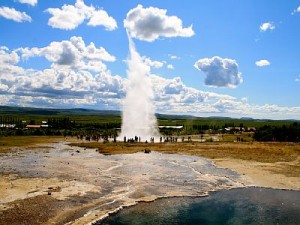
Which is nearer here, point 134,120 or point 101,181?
point 101,181

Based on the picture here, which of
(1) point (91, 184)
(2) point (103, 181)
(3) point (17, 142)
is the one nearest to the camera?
(1) point (91, 184)

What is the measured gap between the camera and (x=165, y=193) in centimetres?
3709

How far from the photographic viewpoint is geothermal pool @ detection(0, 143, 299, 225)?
2947cm

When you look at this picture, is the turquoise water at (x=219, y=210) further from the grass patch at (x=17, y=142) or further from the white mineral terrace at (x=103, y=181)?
the grass patch at (x=17, y=142)

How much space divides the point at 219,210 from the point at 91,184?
1468cm

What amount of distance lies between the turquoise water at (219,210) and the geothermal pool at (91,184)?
3.05ft

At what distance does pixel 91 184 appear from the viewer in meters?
40.4

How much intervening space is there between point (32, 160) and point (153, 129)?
235 feet

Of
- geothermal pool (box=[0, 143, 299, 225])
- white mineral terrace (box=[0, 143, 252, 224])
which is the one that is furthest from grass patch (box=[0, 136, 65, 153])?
geothermal pool (box=[0, 143, 299, 225])

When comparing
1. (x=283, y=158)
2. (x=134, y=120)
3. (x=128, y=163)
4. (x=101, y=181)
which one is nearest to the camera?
(x=101, y=181)

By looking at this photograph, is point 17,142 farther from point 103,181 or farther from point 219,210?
point 219,210

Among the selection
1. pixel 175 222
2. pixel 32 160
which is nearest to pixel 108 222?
pixel 175 222

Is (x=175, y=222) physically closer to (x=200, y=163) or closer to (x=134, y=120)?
(x=200, y=163)

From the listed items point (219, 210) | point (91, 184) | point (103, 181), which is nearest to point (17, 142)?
point (103, 181)
